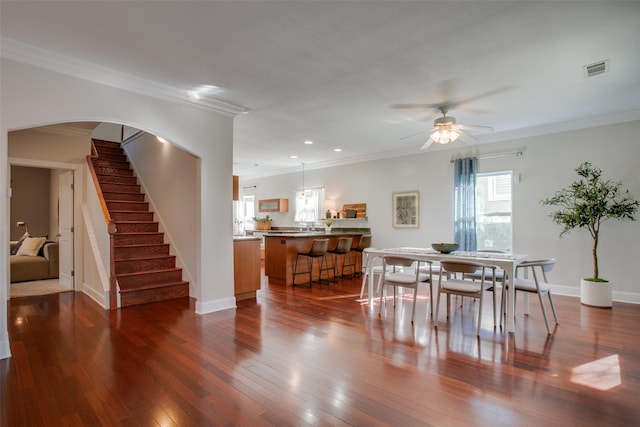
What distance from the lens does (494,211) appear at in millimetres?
6129

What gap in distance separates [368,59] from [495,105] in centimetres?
230

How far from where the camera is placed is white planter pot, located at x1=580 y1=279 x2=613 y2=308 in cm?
455

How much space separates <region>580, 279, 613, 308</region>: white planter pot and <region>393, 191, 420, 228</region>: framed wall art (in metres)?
3.04

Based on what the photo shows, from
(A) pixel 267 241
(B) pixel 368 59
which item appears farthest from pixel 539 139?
(A) pixel 267 241

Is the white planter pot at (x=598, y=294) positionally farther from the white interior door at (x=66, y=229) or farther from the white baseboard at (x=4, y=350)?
the white interior door at (x=66, y=229)

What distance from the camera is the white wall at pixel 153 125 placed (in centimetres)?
287

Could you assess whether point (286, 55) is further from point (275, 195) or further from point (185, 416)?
point (275, 195)

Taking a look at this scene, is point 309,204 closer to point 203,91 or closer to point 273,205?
point 273,205

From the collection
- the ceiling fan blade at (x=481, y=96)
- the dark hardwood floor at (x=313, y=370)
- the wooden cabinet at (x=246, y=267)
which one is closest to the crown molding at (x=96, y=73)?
the wooden cabinet at (x=246, y=267)

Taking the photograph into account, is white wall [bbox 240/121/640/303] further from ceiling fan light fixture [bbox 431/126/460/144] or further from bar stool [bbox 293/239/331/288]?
ceiling fan light fixture [bbox 431/126/460/144]

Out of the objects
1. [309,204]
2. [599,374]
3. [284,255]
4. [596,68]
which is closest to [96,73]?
[284,255]

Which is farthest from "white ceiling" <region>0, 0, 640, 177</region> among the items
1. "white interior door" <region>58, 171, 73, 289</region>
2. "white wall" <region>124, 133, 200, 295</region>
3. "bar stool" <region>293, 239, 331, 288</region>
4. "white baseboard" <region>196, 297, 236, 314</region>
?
"white interior door" <region>58, 171, 73, 289</region>

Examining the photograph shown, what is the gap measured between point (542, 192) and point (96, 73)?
649cm

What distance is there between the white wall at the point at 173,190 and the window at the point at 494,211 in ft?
16.7
